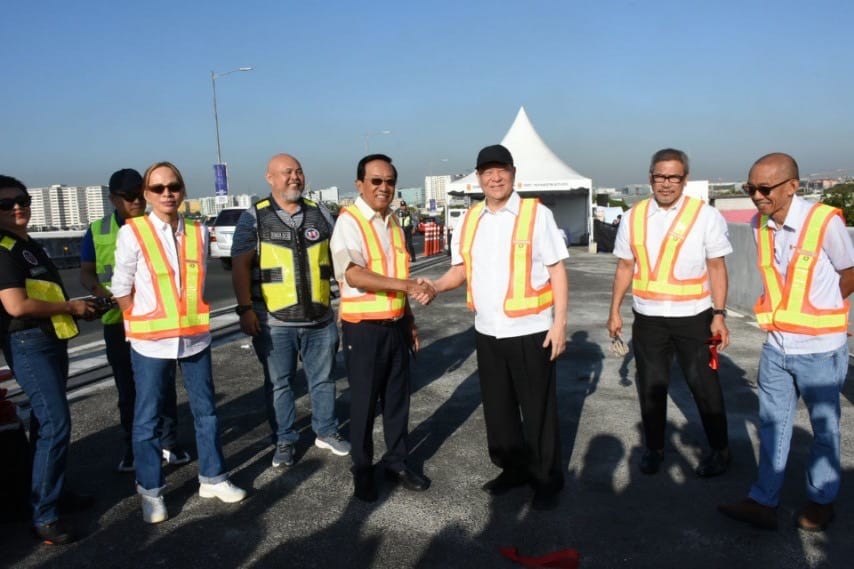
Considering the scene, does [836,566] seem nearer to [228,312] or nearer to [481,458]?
[481,458]

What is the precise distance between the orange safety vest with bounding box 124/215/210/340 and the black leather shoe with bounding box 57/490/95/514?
1023 mm

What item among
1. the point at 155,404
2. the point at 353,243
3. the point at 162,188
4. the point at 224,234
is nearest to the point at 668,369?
the point at 353,243

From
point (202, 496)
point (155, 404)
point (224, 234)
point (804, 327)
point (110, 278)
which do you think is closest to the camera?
point (804, 327)

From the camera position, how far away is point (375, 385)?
12.9ft

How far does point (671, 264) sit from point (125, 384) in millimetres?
3541

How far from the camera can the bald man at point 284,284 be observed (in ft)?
13.7

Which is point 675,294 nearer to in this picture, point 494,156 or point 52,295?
point 494,156

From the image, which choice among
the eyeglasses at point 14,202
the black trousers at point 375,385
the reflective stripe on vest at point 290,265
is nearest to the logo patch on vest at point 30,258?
the eyeglasses at point 14,202

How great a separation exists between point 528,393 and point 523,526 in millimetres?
706

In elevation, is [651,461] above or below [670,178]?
below

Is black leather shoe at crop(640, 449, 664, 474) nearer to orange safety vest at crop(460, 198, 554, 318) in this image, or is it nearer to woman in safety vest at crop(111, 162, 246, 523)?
orange safety vest at crop(460, 198, 554, 318)

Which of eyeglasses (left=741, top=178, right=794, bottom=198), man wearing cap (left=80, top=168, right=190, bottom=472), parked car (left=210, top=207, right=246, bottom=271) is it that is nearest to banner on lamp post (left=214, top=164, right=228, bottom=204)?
parked car (left=210, top=207, right=246, bottom=271)

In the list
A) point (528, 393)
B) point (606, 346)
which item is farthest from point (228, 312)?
point (528, 393)

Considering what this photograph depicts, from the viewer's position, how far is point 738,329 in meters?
8.70
